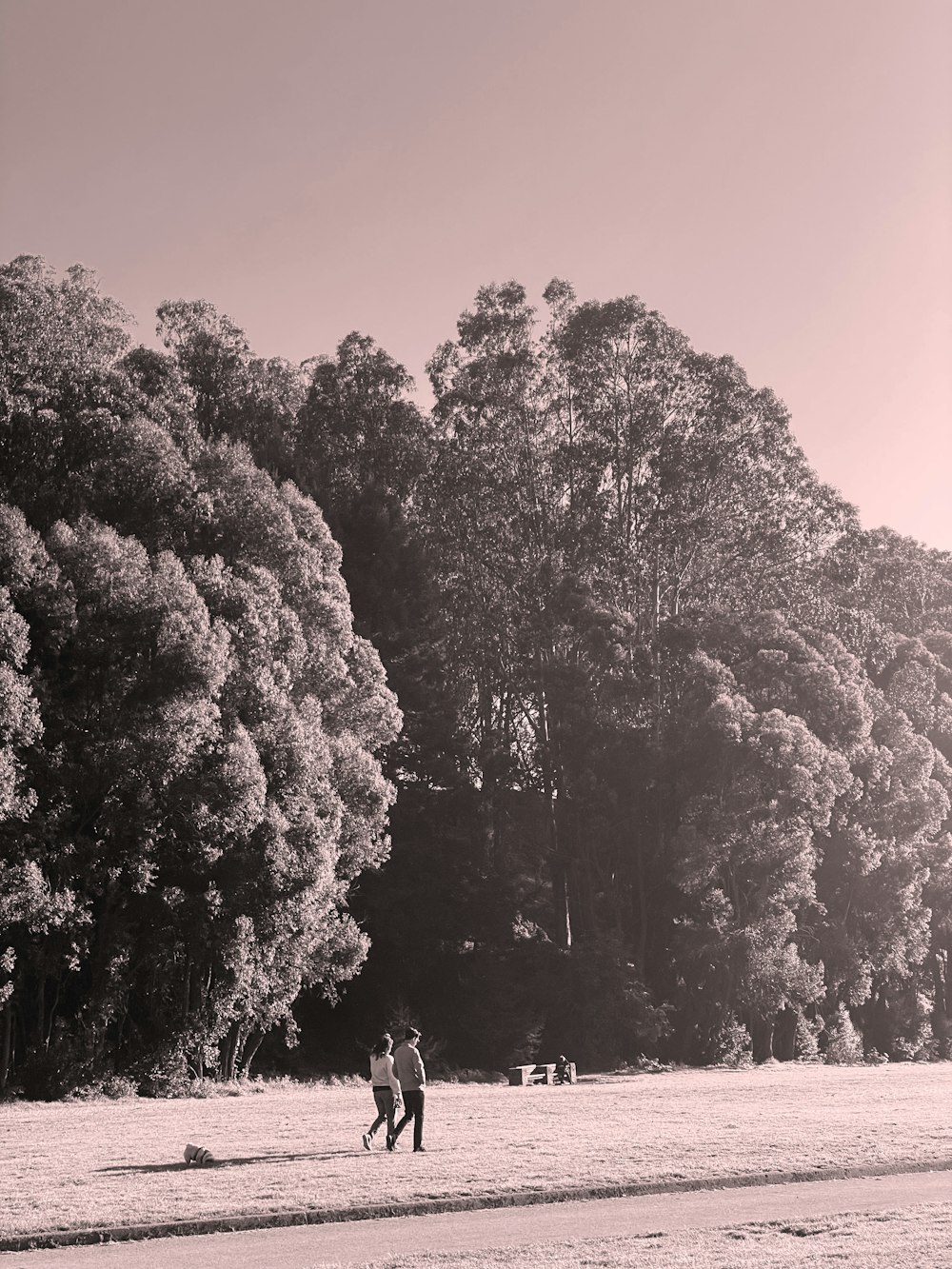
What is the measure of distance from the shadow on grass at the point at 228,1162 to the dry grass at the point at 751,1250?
5310mm

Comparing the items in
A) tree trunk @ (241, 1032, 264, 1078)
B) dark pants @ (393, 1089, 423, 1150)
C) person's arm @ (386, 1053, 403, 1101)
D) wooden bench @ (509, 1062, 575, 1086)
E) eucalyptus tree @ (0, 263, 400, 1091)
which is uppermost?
eucalyptus tree @ (0, 263, 400, 1091)

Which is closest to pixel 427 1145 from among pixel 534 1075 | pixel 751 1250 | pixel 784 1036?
pixel 751 1250

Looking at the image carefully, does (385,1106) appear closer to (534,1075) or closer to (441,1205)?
(441,1205)

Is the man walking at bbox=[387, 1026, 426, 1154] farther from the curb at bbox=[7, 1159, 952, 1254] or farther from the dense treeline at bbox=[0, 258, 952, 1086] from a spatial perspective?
the dense treeline at bbox=[0, 258, 952, 1086]

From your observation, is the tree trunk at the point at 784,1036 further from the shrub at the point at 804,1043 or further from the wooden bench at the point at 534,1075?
the wooden bench at the point at 534,1075

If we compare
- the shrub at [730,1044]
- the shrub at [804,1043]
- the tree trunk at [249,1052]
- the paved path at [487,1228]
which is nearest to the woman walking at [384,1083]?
the paved path at [487,1228]

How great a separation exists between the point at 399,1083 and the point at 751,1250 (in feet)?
21.5

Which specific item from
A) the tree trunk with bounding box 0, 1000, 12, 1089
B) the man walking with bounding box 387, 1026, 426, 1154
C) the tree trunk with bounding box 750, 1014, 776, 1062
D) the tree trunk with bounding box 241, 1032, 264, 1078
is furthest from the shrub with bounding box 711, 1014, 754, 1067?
the man walking with bounding box 387, 1026, 426, 1154

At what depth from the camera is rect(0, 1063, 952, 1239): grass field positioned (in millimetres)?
11578

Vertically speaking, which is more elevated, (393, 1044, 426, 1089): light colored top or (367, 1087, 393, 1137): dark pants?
(393, 1044, 426, 1089): light colored top

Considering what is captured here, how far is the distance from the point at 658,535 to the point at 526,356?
24.0 ft

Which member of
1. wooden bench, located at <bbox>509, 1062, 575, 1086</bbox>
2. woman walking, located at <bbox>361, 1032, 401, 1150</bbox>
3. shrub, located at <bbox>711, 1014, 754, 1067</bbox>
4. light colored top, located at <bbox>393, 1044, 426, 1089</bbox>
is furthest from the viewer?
shrub, located at <bbox>711, 1014, 754, 1067</bbox>

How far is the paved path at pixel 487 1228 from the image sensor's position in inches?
363

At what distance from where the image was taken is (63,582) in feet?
83.0
